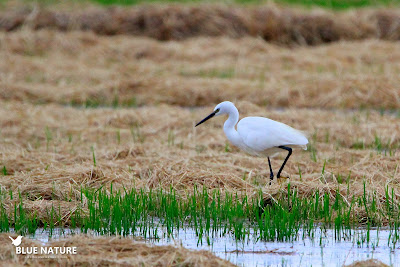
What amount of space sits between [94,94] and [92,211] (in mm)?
7688

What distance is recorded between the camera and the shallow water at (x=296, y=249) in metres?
4.91

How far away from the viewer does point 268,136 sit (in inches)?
271

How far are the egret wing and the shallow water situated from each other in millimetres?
1411

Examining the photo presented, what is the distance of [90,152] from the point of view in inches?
336

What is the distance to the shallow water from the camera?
491 cm

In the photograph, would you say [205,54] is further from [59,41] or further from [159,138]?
[159,138]

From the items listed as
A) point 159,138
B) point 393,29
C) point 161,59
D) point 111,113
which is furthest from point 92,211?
point 393,29

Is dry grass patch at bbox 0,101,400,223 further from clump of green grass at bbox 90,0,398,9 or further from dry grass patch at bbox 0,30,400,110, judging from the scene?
clump of green grass at bbox 90,0,398,9

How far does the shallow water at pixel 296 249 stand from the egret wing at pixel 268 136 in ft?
4.63

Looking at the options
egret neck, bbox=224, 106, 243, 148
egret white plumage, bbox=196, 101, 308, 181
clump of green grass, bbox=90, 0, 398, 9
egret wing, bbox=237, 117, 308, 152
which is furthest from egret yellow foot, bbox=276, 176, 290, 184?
clump of green grass, bbox=90, 0, 398, 9

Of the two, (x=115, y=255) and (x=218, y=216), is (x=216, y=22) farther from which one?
(x=115, y=255)

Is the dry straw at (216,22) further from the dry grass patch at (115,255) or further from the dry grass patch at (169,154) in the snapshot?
the dry grass patch at (115,255)

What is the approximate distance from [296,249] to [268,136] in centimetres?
187

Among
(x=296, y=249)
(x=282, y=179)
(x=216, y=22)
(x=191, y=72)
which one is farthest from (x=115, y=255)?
(x=216, y=22)
